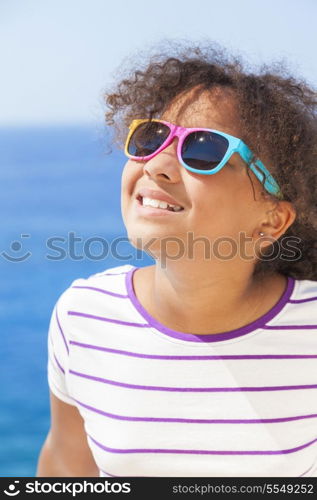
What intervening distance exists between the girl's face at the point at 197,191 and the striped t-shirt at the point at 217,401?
0.88 ft

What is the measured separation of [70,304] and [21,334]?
3914 mm

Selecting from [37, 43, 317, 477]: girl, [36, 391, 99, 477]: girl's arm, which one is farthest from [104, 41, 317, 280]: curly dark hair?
[36, 391, 99, 477]: girl's arm

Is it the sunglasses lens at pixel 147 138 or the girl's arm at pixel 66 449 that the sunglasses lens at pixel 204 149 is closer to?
the sunglasses lens at pixel 147 138

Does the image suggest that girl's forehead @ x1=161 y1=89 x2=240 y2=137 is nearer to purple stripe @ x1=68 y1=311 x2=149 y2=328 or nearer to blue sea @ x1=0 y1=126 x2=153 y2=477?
purple stripe @ x1=68 y1=311 x2=149 y2=328

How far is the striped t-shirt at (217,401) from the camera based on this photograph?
165cm

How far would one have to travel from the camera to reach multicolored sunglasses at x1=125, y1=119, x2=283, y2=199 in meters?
1.53

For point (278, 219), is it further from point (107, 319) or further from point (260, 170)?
point (107, 319)

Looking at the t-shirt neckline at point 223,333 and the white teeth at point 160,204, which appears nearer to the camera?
the white teeth at point 160,204

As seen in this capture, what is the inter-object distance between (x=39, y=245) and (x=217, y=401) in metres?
5.26

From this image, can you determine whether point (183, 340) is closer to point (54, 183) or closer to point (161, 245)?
point (161, 245)

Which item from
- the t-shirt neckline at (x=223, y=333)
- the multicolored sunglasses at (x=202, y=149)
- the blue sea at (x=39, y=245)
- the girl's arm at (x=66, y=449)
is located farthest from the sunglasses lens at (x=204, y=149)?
the blue sea at (x=39, y=245)

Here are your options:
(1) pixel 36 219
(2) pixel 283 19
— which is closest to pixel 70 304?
(1) pixel 36 219

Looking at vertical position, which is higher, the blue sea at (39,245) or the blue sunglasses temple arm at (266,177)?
the blue sea at (39,245)

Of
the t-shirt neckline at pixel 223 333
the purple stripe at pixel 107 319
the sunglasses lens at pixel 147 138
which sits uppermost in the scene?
the sunglasses lens at pixel 147 138
